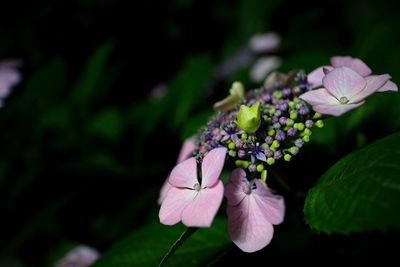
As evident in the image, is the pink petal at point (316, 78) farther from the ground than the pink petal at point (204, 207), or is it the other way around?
the pink petal at point (316, 78)

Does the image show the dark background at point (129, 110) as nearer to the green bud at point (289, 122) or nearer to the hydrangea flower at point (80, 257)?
the hydrangea flower at point (80, 257)

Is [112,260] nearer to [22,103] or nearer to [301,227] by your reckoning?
[301,227]

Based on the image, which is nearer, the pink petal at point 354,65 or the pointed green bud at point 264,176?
the pointed green bud at point 264,176

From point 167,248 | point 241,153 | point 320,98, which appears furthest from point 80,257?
point 320,98

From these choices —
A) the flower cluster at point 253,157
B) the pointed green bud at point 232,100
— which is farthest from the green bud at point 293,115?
the pointed green bud at point 232,100

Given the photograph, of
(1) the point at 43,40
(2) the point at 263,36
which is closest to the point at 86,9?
(1) the point at 43,40
